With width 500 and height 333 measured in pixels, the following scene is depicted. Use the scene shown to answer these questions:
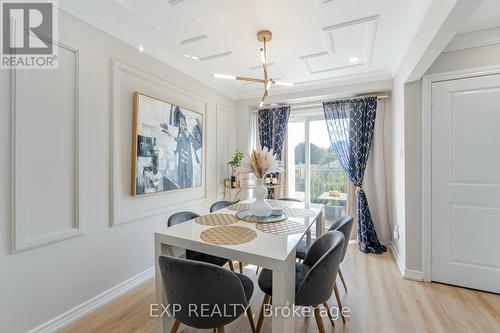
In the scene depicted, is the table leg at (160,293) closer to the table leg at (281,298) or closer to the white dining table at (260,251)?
the white dining table at (260,251)

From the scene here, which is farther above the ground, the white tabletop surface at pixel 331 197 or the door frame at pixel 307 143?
the door frame at pixel 307 143

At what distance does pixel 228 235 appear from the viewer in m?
1.53

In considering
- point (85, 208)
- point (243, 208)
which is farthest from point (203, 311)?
point (85, 208)

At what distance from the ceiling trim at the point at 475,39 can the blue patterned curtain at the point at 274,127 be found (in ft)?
7.38

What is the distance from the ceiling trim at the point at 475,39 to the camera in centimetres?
210

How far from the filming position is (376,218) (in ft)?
11.3

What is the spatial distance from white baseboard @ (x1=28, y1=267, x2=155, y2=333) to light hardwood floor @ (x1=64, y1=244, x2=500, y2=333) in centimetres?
5

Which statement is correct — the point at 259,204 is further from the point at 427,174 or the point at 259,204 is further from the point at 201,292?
the point at 427,174

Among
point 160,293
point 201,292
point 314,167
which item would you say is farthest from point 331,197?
point 201,292

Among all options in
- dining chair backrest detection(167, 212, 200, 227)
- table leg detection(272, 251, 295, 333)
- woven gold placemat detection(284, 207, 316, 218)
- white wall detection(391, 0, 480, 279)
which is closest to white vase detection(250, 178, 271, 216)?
woven gold placemat detection(284, 207, 316, 218)

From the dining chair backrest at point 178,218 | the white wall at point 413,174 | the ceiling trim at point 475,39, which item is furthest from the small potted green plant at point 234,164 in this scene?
the ceiling trim at point 475,39

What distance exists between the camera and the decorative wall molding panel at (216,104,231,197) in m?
3.80

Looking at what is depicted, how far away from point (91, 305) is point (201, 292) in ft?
4.90

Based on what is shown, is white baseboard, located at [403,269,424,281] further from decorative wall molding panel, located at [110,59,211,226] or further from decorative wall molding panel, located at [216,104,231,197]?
decorative wall molding panel, located at [110,59,211,226]
